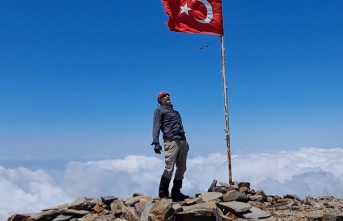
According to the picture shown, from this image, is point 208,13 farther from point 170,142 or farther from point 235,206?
point 235,206

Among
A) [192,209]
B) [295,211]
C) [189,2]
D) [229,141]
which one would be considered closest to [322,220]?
[295,211]

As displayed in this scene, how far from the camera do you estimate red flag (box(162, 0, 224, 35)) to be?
1420cm

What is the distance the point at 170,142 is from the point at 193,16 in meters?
4.96

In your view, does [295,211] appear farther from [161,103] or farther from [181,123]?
[161,103]

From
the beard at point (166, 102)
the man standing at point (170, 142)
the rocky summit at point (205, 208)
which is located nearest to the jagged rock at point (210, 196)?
the rocky summit at point (205, 208)

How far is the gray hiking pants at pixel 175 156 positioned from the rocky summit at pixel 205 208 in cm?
84

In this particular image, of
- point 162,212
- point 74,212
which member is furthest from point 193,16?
point 74,212

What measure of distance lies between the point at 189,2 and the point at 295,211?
25.4 feet

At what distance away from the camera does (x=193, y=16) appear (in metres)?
14.2

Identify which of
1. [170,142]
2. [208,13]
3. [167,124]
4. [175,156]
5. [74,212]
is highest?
[208,13]

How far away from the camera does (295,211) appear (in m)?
11.9

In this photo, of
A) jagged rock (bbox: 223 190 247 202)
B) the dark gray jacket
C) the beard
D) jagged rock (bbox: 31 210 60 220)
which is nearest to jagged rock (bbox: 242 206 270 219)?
jagged rock (bbox: 223 190 247 202)

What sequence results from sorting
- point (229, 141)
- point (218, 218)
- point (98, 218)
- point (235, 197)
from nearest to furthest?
point (218, 218) < point (98, 218) < point (235, 197) < point (229, 141)

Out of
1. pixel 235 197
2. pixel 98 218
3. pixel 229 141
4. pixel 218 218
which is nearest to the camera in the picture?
pixel 218 218
